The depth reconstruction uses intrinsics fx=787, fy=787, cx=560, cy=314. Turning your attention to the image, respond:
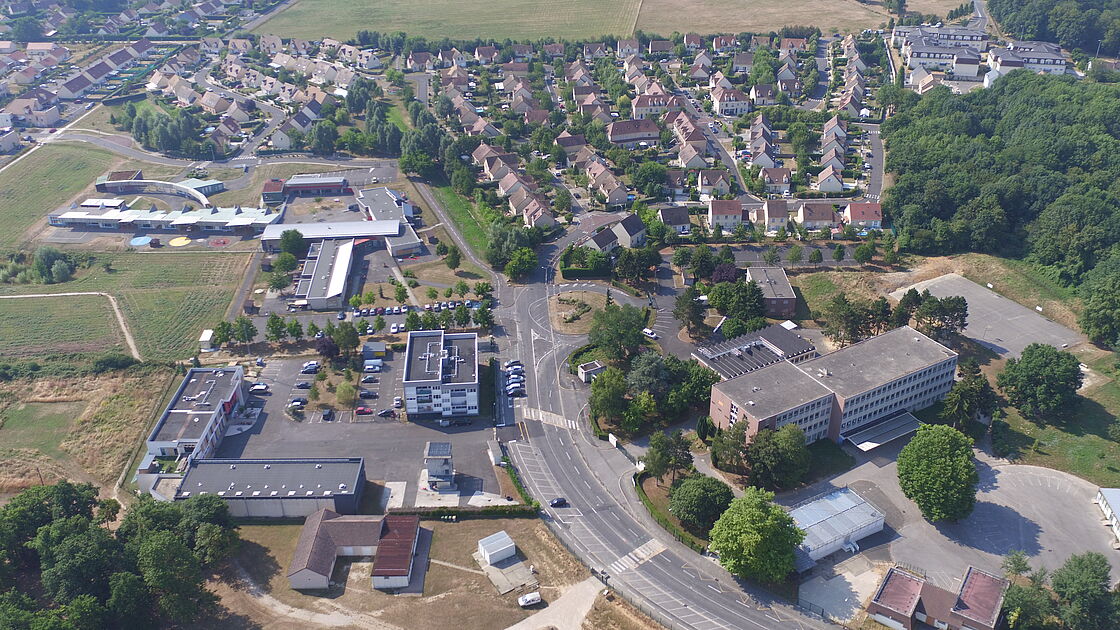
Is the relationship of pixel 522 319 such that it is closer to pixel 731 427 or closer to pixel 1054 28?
pixel 731 427

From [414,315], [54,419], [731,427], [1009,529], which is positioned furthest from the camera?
[414,315]

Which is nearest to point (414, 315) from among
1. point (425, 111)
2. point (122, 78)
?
point (425, 111)

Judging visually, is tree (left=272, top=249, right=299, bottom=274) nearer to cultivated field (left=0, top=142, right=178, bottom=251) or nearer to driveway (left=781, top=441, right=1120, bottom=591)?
cultivated field (left=0, top=142, right=178, bottom=251)

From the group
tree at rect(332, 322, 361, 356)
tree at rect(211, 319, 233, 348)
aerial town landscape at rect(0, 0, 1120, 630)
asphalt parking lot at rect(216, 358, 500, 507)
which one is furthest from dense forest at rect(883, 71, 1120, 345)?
tree at rect(211, 319, 233, 348)

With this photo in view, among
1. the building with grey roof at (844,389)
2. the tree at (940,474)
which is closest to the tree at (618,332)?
the building with grey roof at (844,389)

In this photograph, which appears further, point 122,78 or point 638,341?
point 122,78

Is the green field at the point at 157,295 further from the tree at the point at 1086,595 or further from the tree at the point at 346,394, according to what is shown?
the tree at the point at 1086,595
